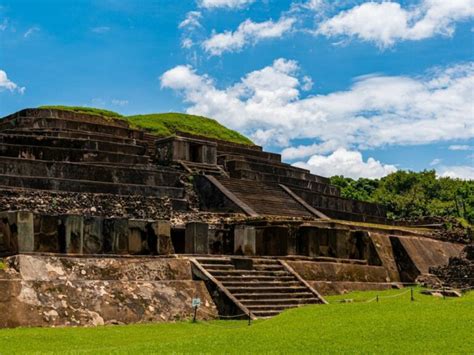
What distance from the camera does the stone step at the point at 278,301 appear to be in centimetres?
1507

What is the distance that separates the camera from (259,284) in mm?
16281

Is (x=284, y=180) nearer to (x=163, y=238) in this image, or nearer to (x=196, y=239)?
(x=196, y=239)

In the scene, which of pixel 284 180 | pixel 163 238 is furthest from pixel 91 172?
pixel 284 180

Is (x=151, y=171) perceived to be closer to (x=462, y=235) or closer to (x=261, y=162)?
(x=261, y=162)

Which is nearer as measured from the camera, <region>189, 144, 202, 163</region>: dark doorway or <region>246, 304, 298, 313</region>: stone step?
<region>246, 304, 298, 313</region>: stone step

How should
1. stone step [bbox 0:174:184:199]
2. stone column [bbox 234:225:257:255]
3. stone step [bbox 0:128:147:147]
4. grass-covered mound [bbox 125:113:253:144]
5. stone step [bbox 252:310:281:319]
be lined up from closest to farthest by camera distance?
1. stone step [bbox 252:310:281:319]
2. stone column [bbox 234:225:257:255]
3. stone step [bbox 0:174:184:199]
4. stone step [bbox 0:128:147:147]
5. grass-covered mound [bbox 125:113:253:144]

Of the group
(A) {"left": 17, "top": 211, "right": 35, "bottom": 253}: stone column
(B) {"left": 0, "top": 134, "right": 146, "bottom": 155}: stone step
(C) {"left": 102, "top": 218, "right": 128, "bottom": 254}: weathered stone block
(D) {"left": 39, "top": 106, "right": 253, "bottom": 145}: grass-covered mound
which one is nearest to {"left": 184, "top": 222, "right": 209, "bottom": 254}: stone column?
(C) {"left": 102, "top": 218, "right": 128, "bottom": 254}: weathered stone block

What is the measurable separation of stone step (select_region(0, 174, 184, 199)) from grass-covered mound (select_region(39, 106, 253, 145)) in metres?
14.8

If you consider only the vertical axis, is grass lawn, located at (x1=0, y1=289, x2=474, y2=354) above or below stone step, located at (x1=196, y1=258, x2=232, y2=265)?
below

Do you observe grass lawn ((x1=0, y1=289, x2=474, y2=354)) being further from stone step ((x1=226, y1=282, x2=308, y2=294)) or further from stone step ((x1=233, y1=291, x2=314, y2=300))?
stone step ((x1=226, y1=282, x2=308, y2=294))

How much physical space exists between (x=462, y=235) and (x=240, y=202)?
11.6 m

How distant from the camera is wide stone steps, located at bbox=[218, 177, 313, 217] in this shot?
24938 mm

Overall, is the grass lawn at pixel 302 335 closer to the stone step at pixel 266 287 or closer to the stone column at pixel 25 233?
the stone step at pixel 266 287

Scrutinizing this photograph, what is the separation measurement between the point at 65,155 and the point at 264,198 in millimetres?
7060
